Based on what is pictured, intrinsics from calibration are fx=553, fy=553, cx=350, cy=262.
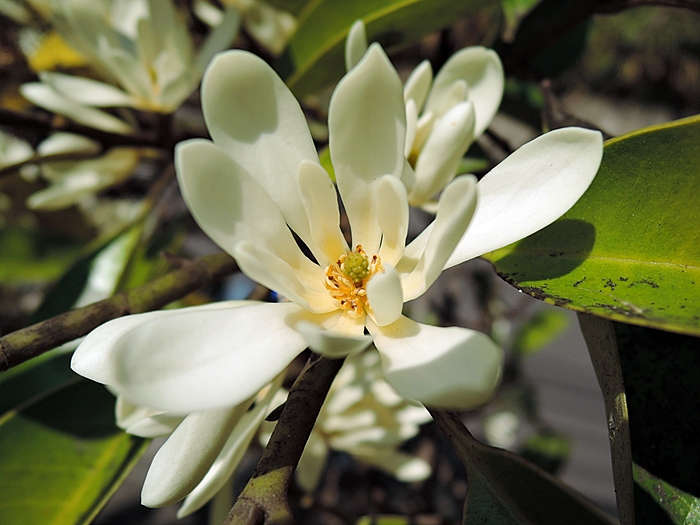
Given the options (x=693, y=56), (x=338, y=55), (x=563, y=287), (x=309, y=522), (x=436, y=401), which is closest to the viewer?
(x=436, y=401)

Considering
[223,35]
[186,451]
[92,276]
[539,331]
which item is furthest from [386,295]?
[539,331]

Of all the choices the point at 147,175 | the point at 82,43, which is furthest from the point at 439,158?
the point at 147,175

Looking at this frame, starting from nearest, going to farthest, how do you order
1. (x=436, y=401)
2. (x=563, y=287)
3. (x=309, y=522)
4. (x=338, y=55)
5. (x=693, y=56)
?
(x=436, y=401) < (x=563, y=287) < (x=338, y=55) < (x=309, y=522) < (x=693, y=56)

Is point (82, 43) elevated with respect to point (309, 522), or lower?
elevated

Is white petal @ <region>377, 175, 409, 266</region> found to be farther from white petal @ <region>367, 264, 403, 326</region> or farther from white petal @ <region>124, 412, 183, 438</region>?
white petal @ <region>124, 412, 183, 438</region>

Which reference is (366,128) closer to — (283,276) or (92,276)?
(283,276)

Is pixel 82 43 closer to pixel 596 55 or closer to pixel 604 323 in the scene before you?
pixel 604 323
